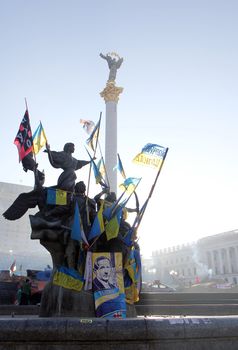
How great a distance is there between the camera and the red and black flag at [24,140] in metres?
9.82

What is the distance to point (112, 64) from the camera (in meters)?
37.1

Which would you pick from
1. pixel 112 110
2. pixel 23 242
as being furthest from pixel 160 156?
pixel 23 242

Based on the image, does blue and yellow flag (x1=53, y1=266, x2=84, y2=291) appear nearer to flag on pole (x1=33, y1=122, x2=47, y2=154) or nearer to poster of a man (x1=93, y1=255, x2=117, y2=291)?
poster of a man (x1=93, y1=255, x2=117, y2=291)

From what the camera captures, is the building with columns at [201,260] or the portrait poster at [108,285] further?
the building with columns at [201,260]

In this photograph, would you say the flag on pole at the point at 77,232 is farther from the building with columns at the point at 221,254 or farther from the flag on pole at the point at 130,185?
the building with columns at the point at 221,254

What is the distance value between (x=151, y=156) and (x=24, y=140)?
372 centimetres

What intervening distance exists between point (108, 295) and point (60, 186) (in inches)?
133

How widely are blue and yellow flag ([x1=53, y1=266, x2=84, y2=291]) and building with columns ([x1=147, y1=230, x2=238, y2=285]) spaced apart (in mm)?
60538

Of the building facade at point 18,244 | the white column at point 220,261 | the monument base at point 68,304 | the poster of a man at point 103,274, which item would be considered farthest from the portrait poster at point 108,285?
the building facade at point 18,244

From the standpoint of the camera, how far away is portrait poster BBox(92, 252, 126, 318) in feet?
25.5

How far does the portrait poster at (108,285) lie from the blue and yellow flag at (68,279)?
1.18ft

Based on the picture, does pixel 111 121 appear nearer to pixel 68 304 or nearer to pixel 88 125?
pixel 88 125

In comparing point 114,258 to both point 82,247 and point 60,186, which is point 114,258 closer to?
point 82,247

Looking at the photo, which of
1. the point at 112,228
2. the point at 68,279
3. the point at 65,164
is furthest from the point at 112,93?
the point at 68,279
